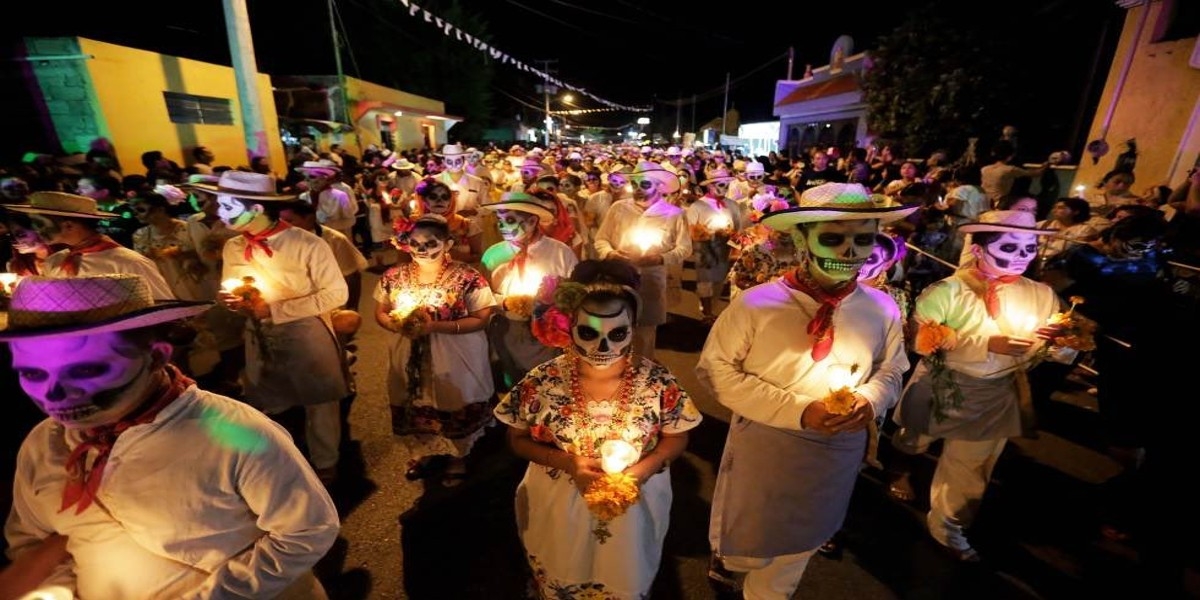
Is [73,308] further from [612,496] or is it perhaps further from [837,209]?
[837,209]

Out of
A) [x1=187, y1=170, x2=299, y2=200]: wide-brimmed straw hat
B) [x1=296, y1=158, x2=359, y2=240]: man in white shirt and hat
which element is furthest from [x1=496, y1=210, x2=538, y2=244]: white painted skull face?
[x1=296, y1=158, x2=359, y2=240]: man in white shirt and hat

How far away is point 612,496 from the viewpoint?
221 centimetres

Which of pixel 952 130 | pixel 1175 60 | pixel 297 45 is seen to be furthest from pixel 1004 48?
pixel 297 45

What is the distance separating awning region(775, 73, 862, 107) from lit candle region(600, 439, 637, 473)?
24.9 meters

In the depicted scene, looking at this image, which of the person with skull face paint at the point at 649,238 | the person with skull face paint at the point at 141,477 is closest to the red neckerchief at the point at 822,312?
the person with skull face paint at the point at 141,477

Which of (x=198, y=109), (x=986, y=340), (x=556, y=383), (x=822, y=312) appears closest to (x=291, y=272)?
(x=556, y=383)

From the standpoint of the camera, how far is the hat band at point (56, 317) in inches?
60.9

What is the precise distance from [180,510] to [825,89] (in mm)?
32285

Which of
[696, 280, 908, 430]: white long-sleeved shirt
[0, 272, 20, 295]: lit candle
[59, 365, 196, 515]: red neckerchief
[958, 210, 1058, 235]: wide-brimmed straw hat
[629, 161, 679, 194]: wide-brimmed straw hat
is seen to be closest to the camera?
[59, 365, 196, 515]: red neckerchief

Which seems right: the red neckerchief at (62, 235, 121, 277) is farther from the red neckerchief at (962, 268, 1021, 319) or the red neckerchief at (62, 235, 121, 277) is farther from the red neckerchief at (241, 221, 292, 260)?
the red neckerchief at (962, 268, 1021, 319)

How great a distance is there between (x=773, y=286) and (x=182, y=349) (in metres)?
5.88

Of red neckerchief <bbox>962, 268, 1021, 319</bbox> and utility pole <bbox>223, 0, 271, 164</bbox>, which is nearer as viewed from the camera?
red neckerchief <bbox>962, 268, 1021, 319</bbox>

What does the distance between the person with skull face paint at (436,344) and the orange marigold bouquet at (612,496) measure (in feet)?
6.82

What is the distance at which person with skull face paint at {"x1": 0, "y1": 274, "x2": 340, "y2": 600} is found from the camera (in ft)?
5.30
